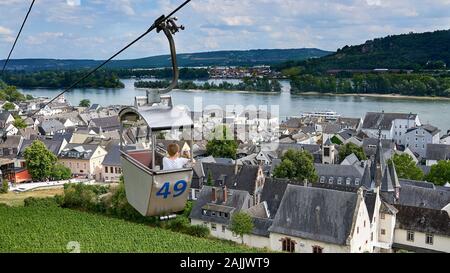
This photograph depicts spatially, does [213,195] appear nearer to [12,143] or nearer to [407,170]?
[407,170]

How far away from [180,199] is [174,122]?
70 cm

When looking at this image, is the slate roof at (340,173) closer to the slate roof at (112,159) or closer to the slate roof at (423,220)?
the slate roof at (423,220)

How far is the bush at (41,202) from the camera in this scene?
22.7 metres

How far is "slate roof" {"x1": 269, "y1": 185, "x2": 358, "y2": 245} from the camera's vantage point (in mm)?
14711

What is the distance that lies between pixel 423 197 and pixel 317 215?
553 cm

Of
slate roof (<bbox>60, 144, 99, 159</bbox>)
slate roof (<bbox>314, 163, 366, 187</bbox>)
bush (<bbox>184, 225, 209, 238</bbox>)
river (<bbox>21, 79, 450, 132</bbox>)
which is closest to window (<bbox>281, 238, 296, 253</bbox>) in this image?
bush (<bbox>184, 225, 209, 238</bbox>)

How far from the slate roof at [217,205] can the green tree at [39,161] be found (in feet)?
41.9

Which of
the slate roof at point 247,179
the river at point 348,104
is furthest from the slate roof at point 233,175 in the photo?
the river at point 348,104

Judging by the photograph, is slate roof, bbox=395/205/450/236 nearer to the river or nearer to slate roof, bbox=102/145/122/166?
slate roof, bbox=102/145/122/166

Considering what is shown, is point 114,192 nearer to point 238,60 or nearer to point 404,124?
point 404,124

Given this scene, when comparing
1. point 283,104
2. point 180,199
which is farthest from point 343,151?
point 283,104

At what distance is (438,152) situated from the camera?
2948cm

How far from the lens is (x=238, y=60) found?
6732 inches

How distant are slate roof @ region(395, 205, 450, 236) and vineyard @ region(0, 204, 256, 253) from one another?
16.4 ft
